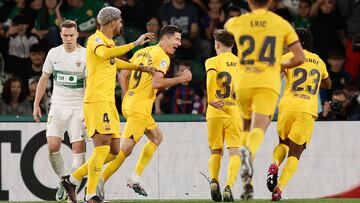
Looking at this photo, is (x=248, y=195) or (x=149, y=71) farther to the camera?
(x=149, y=71)

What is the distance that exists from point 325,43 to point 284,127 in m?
5.53

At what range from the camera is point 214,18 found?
68.6 feet

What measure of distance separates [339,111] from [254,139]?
630 cm

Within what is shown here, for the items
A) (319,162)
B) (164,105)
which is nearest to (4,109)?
(164,105)

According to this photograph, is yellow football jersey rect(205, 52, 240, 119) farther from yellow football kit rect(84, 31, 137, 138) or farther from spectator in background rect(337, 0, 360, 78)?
spectator in background rect(337, 0, 360, 78)

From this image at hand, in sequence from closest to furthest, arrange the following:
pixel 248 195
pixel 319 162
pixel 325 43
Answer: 1. pixel 248 195
2. pixel 319 162
3. pixel 325 43

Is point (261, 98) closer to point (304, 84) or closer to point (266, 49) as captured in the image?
point (266, 49)

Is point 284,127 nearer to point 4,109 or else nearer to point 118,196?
point 118,196

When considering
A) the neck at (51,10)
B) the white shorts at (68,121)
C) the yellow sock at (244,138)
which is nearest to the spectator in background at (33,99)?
the neck at (51,10)

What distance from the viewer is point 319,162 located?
Answer: 704 inches

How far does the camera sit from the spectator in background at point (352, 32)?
20.5m

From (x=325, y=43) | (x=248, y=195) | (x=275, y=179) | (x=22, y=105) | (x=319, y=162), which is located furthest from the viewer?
(x=325, y=43)

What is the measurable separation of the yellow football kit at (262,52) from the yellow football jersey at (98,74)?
81.3 inches

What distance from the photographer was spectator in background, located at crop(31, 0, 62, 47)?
2072 cm
